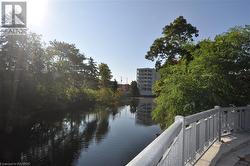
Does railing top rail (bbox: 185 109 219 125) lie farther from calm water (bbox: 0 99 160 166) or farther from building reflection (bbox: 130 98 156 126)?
building reflection (bbox: 130 98 156 126)

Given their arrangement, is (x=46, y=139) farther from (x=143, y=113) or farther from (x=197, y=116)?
(x=143, y=113)

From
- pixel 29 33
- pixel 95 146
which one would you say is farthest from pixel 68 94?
pixel 95 146

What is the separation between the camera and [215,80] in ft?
27.1

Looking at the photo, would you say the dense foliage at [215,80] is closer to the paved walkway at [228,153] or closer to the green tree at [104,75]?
the paved walkway at [228,153]

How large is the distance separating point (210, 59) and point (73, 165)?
892 cm

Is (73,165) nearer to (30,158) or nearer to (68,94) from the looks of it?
(30,158)

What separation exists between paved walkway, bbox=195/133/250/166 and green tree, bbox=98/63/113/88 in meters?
50.2

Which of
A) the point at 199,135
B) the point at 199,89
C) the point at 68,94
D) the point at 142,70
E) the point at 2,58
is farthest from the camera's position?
the point at 142,70

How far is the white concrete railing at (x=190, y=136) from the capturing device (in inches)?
68.7

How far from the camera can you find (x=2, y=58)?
2241cm

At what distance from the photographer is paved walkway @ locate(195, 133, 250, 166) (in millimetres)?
4543

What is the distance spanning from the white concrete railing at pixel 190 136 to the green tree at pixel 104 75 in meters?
49.4

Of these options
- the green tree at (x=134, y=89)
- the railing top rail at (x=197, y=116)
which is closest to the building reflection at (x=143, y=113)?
the railing top rail at (x=197, y=116)

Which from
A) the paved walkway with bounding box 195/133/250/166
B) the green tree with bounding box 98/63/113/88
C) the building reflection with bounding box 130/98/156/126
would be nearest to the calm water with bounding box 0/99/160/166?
the building reflection with bounding box 130/98/156/126
